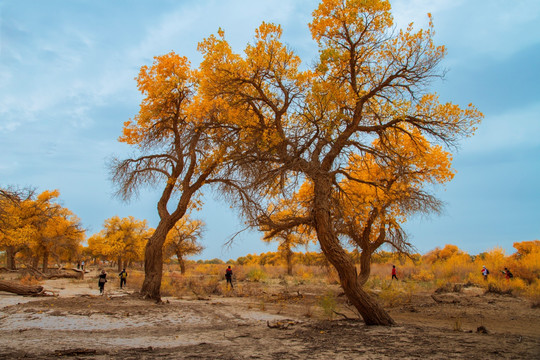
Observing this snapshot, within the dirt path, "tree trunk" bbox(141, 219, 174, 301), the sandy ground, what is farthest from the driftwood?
"tree trunk" bbox(141, 219, 174, 301)

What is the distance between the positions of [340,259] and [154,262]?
29.2ft

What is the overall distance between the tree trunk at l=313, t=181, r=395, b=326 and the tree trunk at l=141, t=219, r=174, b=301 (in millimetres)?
7992

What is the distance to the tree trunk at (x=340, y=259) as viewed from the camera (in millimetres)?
8438

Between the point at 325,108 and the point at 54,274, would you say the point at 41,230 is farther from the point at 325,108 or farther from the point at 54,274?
the point at 325,108

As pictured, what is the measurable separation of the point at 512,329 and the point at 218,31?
11.8 meters

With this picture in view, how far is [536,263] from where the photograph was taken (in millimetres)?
20312

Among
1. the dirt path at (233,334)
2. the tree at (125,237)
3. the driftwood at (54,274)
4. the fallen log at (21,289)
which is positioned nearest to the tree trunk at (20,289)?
the fallen log at (21,289)

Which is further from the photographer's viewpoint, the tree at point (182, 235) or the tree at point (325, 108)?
the tree at point (182, 235)

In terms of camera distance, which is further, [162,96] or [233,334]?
[162,96]

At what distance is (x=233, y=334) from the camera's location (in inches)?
315

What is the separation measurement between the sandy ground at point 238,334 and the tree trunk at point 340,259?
1.45 feet

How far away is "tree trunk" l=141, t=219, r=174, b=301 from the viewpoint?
1424 cm

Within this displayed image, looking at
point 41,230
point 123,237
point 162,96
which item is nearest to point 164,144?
point 162,96

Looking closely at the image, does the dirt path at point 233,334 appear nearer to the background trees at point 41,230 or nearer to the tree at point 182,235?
the background trees at point 41,230
